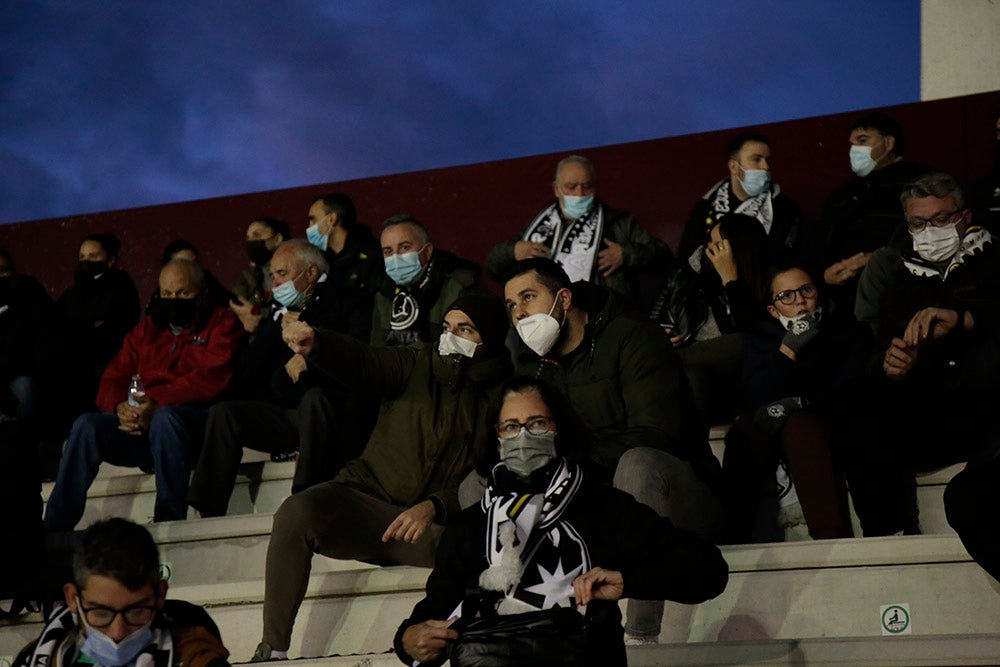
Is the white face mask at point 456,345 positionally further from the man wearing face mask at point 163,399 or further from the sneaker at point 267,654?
the man wearing face mask at point 163,399

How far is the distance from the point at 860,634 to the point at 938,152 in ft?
12.2

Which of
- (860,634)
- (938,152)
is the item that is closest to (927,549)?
(860,634)

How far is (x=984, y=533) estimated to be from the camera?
380 centimetres

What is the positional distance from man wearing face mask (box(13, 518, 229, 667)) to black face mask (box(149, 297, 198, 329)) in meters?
3.21

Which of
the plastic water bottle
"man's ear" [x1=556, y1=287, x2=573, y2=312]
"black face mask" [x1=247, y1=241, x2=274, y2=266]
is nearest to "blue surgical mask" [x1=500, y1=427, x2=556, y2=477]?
"man's ear" [x1=556, y1=287, x2=573, y2=312]

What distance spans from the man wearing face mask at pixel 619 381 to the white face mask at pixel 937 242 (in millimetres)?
961

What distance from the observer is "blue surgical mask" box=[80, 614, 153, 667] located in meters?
3.00

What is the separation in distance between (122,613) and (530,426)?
3.52 feet

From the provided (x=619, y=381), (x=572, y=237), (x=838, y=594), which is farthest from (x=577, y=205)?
(x=838, y=594)

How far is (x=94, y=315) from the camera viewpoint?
23.4 ft

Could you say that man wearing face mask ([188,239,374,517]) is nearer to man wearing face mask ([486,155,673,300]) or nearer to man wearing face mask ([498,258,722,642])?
man wearing face mask ([486,155,673,300])

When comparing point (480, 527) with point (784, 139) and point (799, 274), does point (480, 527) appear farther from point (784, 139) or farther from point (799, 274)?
point (784, 139)

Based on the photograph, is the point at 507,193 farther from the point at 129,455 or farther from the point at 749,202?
the point at 129,455

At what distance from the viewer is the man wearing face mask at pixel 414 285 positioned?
604 centimetres
